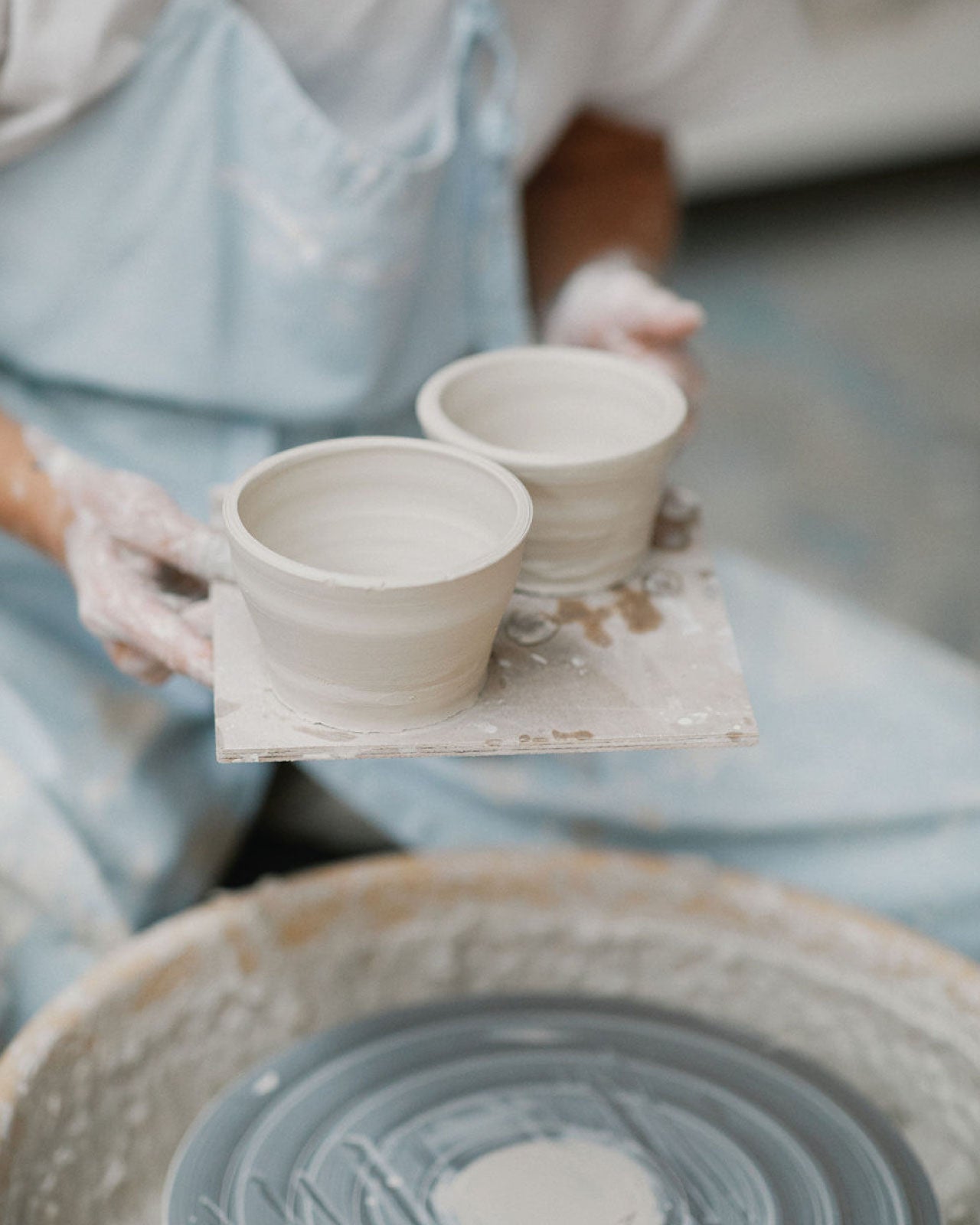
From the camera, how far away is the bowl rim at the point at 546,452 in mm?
916

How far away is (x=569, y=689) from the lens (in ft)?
A: 2.88

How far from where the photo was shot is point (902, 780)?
4.40ft

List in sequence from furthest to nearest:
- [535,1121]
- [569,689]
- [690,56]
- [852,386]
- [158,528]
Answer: [852,386]
[690,56]
[535,1121]
[158,528]
[569,689]

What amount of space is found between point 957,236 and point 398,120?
3.28m

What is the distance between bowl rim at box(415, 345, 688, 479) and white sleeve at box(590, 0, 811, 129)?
616 mm

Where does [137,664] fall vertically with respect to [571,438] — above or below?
below

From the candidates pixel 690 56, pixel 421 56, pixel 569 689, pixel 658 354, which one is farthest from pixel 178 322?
pixel 690 56

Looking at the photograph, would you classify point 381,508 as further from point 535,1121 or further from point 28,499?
point 535,1121

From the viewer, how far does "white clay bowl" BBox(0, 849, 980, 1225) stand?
106 centimetres

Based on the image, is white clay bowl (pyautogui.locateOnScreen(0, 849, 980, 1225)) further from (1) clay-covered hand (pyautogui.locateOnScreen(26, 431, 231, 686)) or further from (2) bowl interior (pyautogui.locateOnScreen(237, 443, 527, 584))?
(2) bowl interior (pyautogui.locateOnScreen(237, 443, 527, 584))

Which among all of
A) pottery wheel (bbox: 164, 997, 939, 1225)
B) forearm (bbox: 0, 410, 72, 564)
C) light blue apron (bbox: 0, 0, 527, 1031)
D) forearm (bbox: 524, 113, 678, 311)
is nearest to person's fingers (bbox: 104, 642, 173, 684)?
forearm (bbox: 0, 410, 72, 564)

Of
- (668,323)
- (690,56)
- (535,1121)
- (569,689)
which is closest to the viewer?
(569,689)

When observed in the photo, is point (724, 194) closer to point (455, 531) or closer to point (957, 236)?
point (957, 236)

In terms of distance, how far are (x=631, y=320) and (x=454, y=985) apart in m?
0.62
